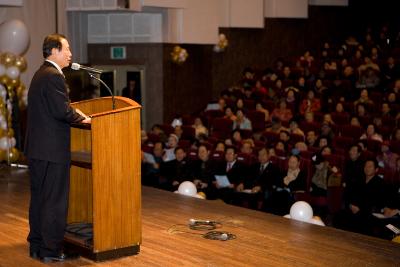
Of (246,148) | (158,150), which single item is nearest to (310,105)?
(246,148)

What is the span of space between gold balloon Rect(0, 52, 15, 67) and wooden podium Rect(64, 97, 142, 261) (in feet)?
12.2

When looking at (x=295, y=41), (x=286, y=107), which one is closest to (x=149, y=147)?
(x=286, y=107)

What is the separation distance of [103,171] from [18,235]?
1004 millimetres

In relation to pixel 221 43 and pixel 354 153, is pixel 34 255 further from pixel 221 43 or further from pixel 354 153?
pixel 221 43

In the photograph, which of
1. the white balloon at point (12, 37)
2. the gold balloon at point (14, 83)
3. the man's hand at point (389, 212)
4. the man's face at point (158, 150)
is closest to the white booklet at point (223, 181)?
the man's face at point (158, 150)

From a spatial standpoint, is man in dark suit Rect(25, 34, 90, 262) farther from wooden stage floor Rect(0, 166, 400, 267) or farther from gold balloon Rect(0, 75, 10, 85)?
gold balloon Rect(0, 75, 10, 85)

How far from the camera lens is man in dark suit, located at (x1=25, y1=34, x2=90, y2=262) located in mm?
3047

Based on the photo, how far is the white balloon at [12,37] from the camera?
22.6ft

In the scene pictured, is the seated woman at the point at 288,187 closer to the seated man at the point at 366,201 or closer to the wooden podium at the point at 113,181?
the seated man at the point at 366,201

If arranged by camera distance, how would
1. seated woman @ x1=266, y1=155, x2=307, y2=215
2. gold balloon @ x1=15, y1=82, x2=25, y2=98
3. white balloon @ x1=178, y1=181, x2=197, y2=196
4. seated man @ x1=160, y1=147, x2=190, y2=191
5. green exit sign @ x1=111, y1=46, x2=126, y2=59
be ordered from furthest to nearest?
1. green exit sign @ x1=111, y1=46, x2=126, y2=59
2. gold balloon @ x1=15, y1=82, x2=25, y2=98
3. seated man @ x1=160, y1=147, x2=190, y2=191
4. seated woman @ x1=266, y1=155, x2=307, y2=215
5. white balloon @ x1=178, y1=181, x2=197, y2=196

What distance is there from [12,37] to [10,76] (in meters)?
0.47

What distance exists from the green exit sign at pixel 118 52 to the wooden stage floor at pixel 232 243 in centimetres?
559

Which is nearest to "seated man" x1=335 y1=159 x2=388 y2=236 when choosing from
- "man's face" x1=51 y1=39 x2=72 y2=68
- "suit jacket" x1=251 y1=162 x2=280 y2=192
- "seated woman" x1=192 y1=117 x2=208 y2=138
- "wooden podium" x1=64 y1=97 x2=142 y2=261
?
"suit jacket" x1=251 y1=162 x2=280 y2=192

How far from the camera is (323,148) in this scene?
632 centimetres
